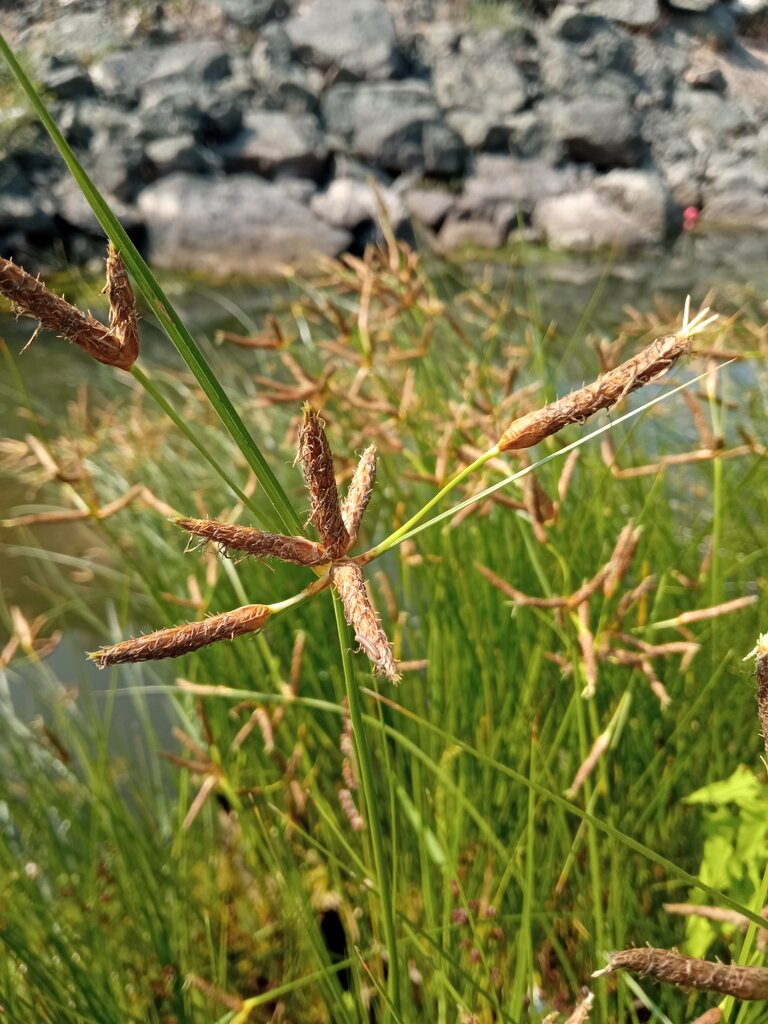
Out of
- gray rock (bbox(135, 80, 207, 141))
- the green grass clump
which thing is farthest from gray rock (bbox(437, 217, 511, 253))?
the green grass clump

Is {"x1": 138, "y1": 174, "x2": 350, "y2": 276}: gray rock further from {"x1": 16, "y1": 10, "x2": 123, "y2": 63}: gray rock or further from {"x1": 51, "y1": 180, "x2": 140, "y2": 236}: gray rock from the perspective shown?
{"x1": 16, "y1": 10, "x2": 123, "y2": 63}: gray rock

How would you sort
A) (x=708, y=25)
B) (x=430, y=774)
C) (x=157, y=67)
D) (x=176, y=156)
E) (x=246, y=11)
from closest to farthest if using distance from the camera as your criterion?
(x=430, y=774) < (x=176, y=156) < (x=157, y=67) < (x=246, y=11) < (x=708, y=25)

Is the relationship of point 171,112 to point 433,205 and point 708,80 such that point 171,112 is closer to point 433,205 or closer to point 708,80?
point 433,205

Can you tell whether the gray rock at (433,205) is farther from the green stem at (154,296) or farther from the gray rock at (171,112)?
the green stem at (154,296)

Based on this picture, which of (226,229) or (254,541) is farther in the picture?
(226,229)

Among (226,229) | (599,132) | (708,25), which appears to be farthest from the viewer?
(708,25)

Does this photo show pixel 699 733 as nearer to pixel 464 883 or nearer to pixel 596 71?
pixel 464 883

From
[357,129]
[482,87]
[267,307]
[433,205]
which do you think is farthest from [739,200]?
[267,307]
